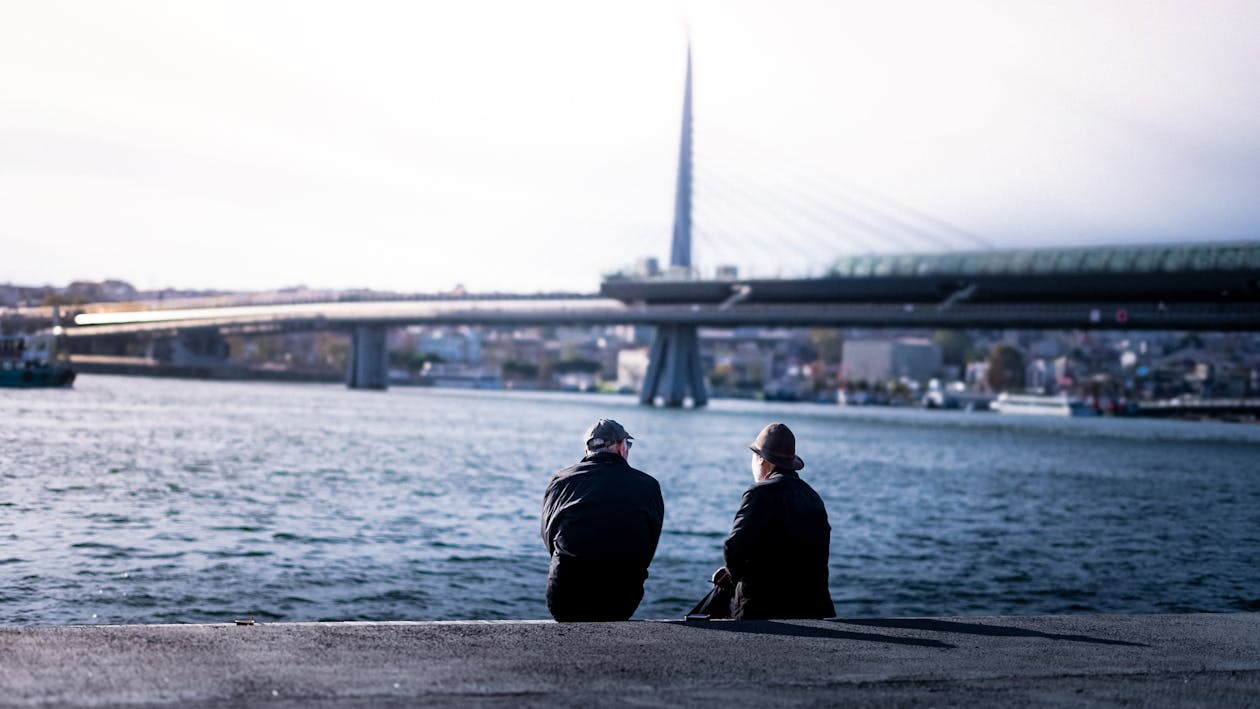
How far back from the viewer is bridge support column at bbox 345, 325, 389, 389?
131m

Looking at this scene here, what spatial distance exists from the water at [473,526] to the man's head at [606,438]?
6.94 m

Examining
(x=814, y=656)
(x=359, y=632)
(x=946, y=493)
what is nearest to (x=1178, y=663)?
(x=814, y=656)

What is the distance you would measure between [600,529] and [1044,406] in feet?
571

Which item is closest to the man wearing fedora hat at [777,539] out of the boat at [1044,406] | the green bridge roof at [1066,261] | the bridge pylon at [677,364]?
the green bridge roof at [1066,261]

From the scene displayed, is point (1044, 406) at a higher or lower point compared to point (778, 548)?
lower

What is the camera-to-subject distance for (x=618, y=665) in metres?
7.09

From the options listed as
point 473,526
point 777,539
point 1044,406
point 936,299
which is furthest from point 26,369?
point 1044,406

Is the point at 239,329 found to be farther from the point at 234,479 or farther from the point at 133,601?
the point at 133,601

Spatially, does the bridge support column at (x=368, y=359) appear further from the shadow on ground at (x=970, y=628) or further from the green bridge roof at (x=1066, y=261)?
the shadow on ground at (x=970, y=628)

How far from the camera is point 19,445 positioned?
138 feet

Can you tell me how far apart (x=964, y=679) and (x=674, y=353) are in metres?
104

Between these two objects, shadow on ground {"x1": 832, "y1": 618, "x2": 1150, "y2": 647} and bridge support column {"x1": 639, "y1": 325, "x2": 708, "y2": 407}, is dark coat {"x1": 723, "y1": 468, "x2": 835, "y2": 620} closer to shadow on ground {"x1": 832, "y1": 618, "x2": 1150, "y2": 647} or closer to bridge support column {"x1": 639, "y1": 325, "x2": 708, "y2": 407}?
shadow on ground {"x1": 832, "y1": 618, "x2": 1150, "y2": 647}

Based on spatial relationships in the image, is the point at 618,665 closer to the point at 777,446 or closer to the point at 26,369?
the point at 777,446

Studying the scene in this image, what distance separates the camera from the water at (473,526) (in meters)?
17.1
